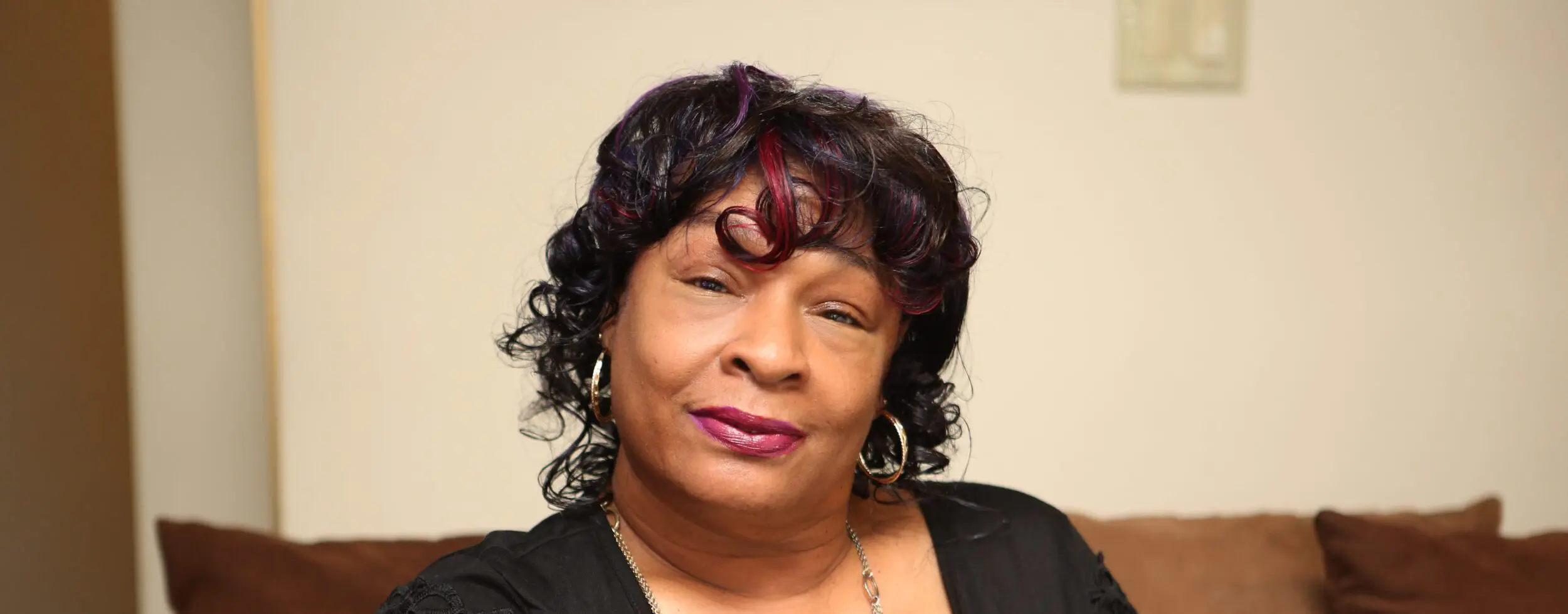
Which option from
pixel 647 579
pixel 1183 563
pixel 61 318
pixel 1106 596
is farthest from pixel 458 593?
pixel 61 318

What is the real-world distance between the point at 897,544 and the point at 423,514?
3.65ft

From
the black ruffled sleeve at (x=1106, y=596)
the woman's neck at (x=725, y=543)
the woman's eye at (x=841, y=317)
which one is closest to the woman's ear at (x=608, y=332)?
the woman's neck at (x=725, y=543)

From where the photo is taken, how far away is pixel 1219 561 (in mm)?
1914

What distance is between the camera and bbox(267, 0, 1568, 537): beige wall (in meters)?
2.16

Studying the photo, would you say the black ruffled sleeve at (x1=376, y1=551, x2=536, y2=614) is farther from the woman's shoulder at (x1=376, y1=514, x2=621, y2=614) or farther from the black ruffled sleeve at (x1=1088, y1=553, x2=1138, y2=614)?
the black ruffled sleeve at (x1=1088, y1=553, x2=1138, y2=614)

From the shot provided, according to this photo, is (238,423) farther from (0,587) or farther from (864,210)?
(864,210)

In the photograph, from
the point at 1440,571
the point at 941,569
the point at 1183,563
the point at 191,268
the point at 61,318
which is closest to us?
the point at 941,569

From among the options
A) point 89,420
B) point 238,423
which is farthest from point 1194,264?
point 89,420

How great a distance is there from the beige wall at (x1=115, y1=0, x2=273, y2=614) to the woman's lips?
134cm

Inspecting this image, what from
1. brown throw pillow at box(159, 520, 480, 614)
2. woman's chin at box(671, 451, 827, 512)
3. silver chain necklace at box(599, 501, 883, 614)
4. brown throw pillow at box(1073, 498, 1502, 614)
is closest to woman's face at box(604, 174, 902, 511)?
woman's chin at box(671, 451, 827, 512)

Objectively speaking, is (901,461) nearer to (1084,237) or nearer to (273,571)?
(273,571)

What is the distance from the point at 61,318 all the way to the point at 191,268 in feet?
1.18

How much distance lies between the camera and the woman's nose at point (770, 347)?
1199 millimetres

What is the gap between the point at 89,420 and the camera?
2.41m
